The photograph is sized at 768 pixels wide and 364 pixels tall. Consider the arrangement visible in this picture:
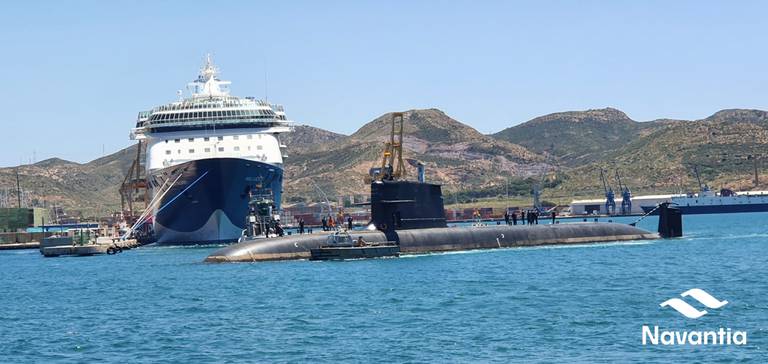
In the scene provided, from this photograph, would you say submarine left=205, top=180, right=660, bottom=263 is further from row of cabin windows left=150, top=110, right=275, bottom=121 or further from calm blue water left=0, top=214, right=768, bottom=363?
row of cabin windows left=150, top=110, right=275, bottom=121

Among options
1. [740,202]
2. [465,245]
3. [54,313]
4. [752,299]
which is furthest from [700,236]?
[740,202]

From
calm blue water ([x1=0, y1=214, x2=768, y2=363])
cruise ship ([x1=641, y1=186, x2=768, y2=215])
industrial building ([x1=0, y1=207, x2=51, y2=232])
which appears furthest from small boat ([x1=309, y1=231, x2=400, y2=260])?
cruise ship ([x1=641, y1=186, x2=768, y2=215])

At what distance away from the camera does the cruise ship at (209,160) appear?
76.4m

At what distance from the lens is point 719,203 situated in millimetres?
176875

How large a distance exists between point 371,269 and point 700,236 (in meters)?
37.5

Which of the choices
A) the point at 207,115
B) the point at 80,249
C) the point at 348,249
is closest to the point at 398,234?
the point at 348,249

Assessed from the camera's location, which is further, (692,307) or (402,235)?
(402,235)

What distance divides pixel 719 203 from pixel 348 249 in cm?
13348

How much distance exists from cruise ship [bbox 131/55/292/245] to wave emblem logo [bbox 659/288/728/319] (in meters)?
42.2

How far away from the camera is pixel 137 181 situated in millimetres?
91500

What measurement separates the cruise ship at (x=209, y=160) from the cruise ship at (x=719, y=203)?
327ft

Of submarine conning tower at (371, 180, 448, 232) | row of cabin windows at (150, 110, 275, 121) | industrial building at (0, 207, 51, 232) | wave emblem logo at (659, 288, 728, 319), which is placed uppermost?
row of cabin windows at (150, 110, 275, 121)

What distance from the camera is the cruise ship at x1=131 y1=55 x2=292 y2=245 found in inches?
3007

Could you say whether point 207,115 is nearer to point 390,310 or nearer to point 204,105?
point 204,105
